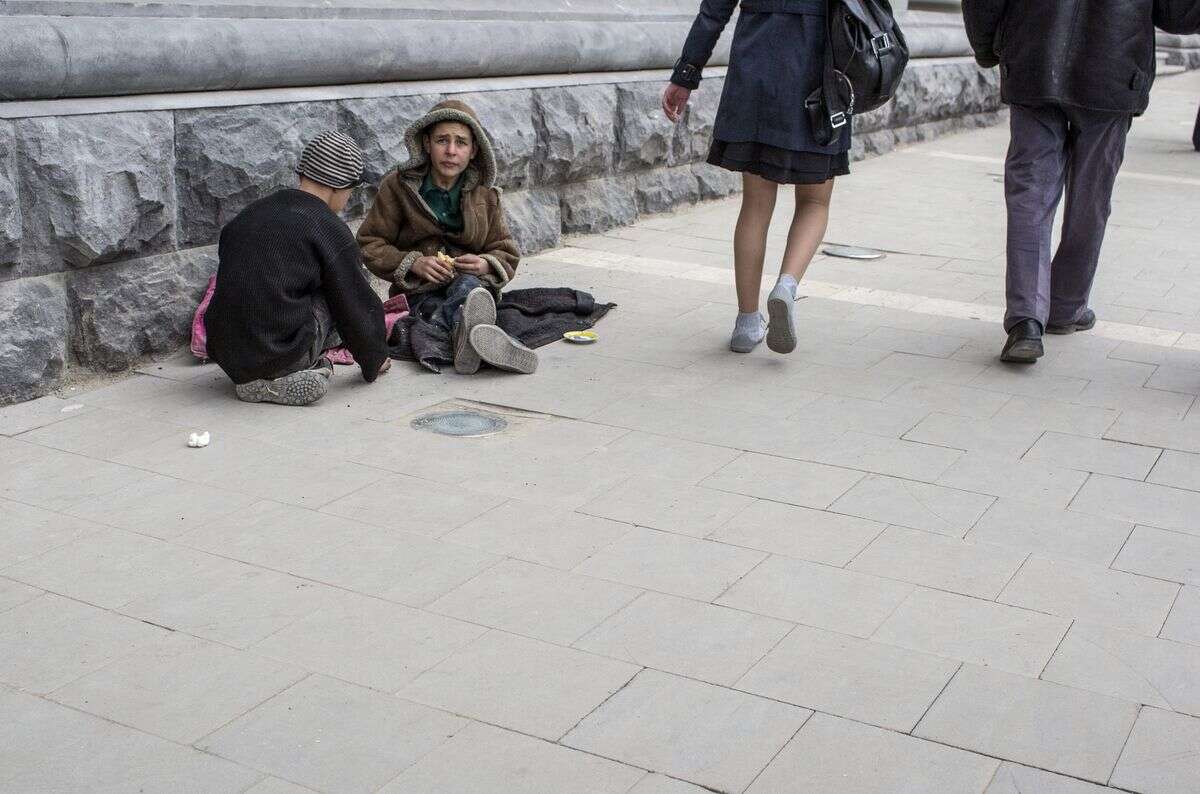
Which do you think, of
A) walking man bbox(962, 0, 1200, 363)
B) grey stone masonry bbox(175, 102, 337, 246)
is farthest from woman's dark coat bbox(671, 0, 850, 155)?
grey stone masonry bbox(175, 102, 337, 246)

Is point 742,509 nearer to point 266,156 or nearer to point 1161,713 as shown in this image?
point 1161,713

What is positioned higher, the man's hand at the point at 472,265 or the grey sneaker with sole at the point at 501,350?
the man's hand at the point at 472,265

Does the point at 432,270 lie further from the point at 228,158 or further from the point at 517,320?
the point at 228,158

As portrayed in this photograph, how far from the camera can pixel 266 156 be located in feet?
18.1

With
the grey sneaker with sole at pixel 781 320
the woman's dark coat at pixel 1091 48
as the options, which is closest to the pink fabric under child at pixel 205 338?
the grey sneaker with sole at pixel 781 320

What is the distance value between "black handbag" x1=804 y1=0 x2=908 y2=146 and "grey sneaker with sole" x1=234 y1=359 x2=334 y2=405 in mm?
1930

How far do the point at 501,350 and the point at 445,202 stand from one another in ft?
2.85

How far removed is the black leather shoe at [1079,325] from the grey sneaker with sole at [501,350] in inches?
84.6

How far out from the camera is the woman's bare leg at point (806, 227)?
5445 millimetres

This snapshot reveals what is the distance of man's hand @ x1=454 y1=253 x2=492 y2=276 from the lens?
566cm

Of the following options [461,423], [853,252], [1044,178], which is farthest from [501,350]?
[853,252]

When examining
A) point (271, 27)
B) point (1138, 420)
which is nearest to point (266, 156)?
point (271, 27)

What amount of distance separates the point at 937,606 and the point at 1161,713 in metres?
0.59

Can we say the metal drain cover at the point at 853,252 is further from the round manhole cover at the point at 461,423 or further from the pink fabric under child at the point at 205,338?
the round manhole cover at the point at 461,423
